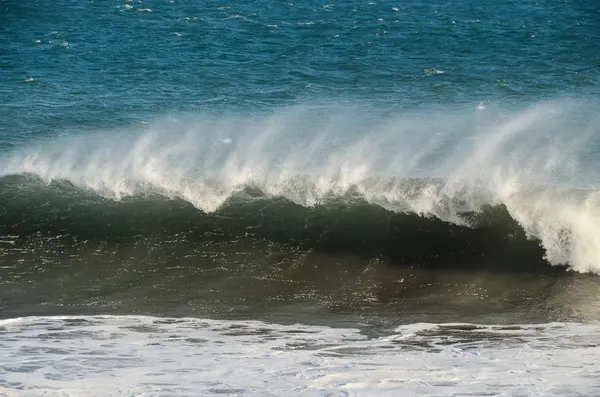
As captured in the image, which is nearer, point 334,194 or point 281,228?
point 281,228

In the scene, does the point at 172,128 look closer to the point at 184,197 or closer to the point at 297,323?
the point at 184,197

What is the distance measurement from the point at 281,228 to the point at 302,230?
1.10 ft

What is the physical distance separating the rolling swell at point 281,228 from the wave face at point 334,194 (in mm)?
27

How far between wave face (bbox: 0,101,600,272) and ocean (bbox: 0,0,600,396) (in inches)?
1.7

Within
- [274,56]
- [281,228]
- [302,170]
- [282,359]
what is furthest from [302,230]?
[274,56]

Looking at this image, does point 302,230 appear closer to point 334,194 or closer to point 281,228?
point 281,228

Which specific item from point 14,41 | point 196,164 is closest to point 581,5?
point 14,41

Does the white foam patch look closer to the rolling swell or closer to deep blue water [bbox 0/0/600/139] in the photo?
the rolling swell

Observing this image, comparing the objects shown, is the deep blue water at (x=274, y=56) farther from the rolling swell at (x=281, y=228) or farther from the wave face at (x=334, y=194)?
the rolling swell at (x=281, y=228)

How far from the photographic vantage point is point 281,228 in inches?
574

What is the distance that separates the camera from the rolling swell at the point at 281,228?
13648 millimetres

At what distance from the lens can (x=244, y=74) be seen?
1145 inches

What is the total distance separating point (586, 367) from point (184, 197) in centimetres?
826

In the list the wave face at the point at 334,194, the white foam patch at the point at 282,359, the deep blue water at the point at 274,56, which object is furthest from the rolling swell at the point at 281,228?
the deep blue water at the point at 274,56
